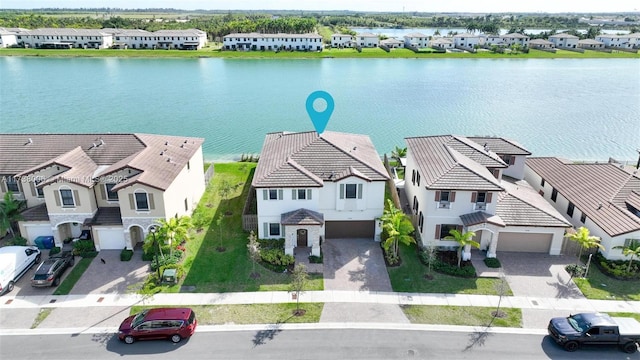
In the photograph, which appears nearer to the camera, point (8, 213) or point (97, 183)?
point (97, 183)

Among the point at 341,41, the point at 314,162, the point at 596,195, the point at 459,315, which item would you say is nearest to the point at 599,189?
the point at 596,195

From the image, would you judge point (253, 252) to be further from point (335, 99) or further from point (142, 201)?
point (335, 99)

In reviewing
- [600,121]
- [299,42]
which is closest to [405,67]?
[299,42]

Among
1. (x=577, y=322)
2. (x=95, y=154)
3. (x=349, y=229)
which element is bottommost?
(x=349, y=229)

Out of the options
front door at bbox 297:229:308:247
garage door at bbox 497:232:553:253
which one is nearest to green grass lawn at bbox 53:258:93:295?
front door at bbox 297:229:308:247

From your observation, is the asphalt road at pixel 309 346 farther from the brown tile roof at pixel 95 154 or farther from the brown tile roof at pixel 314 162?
the brown tile roof at pixel 95 154

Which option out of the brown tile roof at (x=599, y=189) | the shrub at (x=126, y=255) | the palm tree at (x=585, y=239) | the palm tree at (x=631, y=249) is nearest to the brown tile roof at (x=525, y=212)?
the palm tree at (x=585, y=239)
